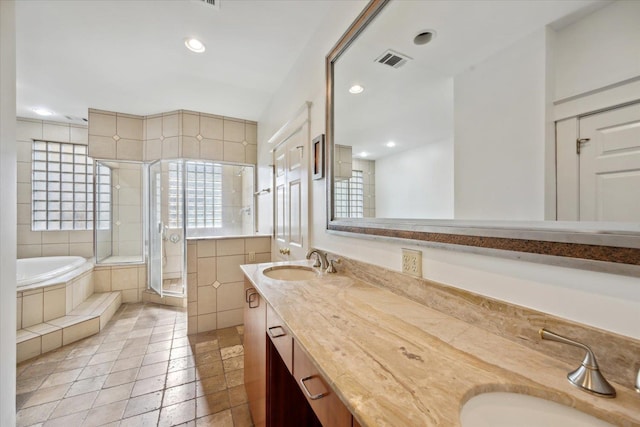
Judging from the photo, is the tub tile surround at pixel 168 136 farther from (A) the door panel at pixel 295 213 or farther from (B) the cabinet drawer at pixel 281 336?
(B) the cabinet drawer at pixel 281 336

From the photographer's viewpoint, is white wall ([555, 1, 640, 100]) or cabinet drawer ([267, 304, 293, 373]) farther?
cabinet drawer ([267, 304, 293, 373])

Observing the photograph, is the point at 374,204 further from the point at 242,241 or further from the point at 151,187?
the point at 151,187

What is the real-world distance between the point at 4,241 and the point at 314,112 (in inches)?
68.8

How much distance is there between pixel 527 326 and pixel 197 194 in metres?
3.51

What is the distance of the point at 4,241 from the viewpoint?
1089 millimetres

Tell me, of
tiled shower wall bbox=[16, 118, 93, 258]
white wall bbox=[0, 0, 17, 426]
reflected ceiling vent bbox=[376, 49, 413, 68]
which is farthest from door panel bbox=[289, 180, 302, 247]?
tiled shower wall bbox=[16, 118, 93, 258]

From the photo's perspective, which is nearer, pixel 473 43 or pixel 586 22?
pixel 586 22

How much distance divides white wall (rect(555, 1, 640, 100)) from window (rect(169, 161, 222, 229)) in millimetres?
3474

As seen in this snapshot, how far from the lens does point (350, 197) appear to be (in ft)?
4.56

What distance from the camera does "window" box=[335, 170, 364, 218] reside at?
132cm

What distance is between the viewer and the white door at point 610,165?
1.64 feet

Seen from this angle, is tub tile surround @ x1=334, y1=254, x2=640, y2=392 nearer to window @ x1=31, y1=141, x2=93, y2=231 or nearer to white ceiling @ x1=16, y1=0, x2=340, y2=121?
white ceiling @ x1=16, y1=0, x2=340, y2=121

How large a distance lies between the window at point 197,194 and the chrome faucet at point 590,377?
3.55 meters

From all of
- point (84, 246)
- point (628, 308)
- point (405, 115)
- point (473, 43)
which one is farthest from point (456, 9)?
point (84, 246)
